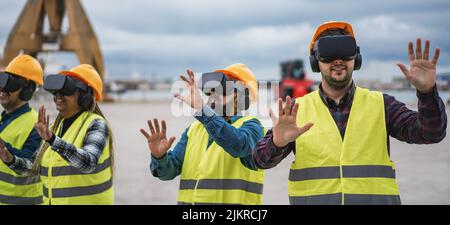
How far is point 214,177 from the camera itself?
294 cm

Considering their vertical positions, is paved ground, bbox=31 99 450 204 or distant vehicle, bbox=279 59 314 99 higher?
distant vehicle, bbox=279 59 314 99

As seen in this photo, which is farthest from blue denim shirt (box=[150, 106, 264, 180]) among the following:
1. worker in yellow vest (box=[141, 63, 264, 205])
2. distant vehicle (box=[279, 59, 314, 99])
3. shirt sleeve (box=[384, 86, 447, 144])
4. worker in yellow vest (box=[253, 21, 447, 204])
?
distant vehicle (box=[279, 59, 314, 99])

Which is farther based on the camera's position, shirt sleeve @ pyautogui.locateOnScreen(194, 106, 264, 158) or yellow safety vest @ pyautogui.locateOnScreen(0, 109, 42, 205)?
yellow safety vest @ pyautogui.locateOnScreen(0, 109, 42, 205)

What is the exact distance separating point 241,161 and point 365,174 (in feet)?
2.58

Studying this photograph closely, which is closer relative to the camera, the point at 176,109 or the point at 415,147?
the point at 176,109

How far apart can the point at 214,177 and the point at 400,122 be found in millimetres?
1106

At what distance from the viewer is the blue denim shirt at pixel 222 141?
108 inches

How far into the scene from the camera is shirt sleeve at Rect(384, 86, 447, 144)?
2.41 meters

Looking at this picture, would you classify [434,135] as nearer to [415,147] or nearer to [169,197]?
[169,197]

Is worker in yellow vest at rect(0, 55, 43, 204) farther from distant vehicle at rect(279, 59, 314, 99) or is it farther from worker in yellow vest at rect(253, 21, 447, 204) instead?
distant vehicle at rect(279, 59, 314, 99)

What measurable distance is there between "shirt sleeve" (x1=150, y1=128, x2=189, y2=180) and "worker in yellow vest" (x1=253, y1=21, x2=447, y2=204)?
69 centimetres
